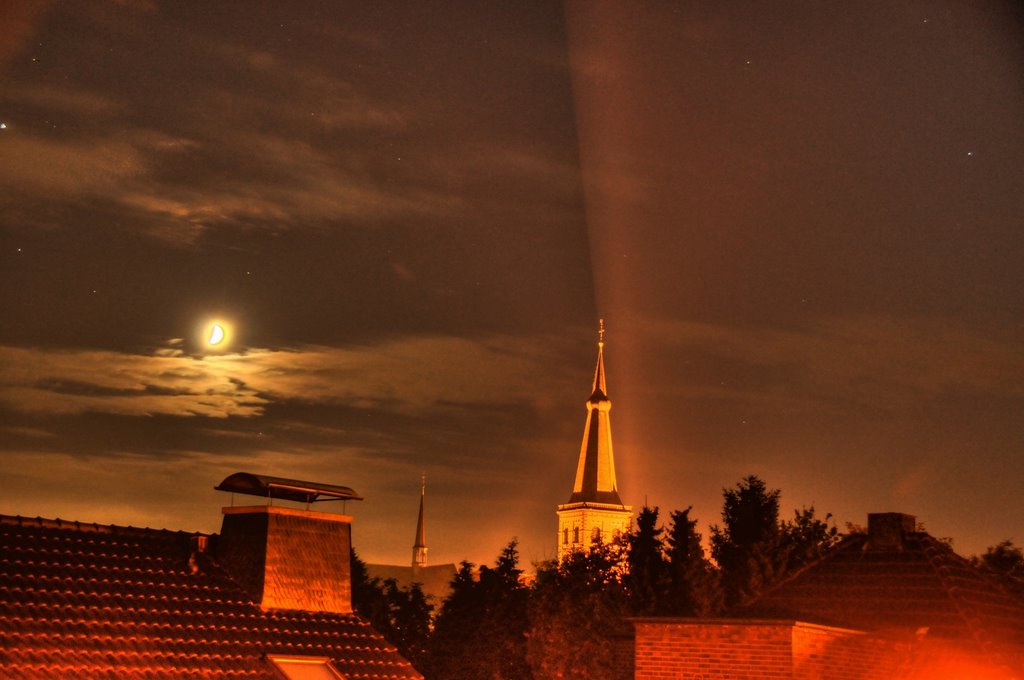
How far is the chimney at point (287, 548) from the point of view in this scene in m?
27.3

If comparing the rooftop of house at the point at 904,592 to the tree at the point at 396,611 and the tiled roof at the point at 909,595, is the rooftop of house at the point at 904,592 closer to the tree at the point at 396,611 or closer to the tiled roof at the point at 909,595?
the tiled roof at the point at 909,595

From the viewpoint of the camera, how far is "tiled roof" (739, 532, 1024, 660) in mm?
28578

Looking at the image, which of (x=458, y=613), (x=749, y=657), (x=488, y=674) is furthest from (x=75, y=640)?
(x=458, y=613)

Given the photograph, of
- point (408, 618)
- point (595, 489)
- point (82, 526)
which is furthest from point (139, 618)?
point (595, 489)

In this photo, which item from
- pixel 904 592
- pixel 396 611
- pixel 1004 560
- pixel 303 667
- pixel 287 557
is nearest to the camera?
pixel 303 667

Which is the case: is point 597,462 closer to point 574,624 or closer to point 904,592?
point 574,624

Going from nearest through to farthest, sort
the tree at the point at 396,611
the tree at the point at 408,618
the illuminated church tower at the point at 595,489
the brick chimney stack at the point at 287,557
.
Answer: the brick chimney stack at the point at 287,557
the tree at the point at 396,611
the tree at the point at 408,618
the illuminated church tower at the point at 595,489

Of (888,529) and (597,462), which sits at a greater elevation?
(597,462)

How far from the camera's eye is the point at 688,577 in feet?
199

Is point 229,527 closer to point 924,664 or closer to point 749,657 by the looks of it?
point 749,657

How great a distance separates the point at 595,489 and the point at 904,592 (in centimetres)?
16450

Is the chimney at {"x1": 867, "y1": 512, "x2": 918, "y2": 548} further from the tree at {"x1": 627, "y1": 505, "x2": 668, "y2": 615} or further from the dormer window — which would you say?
the tree at {"x1": 627, "y1": 505, "x2": 668, "y2": 615}

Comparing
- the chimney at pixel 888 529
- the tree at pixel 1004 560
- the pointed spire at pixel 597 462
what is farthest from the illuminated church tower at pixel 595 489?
the chimney at pixel 888 529

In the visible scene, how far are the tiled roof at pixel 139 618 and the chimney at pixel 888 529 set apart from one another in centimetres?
1157
